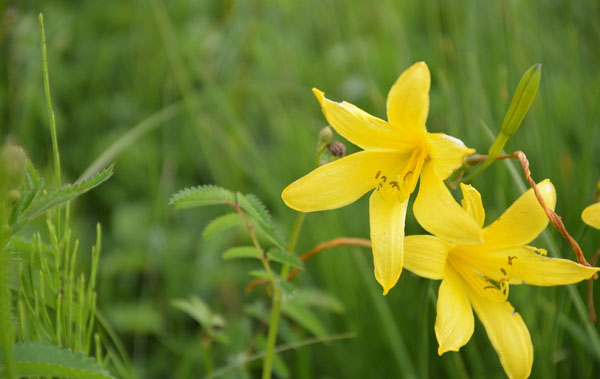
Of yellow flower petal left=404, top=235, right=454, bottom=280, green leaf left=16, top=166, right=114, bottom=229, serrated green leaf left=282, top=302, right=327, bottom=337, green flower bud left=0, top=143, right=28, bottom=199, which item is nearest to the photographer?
green flower bud left=0, top=143, right=28, bottom=199

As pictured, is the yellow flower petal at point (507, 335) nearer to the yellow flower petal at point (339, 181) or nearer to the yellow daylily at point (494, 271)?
the yellow daylily at point (494, 271)

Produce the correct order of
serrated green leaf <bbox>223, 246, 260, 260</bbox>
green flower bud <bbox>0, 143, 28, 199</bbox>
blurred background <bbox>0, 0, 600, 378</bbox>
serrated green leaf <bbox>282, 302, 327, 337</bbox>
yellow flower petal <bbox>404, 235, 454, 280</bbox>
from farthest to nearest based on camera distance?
blurred background <bbox>0, 0, 600, 378</bbox> < serrated green leaf <bbox>282, 302, 327, 337</bbox> < serrated green leaf <bbox>223, 246, 260, 260</bbox> < yellow flower petal <bbox>404, 235, 454, 280</bbox> < green flower bud <bbox>0, 143, 28, 199</bbox>

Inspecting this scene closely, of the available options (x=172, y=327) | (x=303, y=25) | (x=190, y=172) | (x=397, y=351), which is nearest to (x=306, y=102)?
(x=190, y=172)

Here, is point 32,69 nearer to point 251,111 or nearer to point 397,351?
point 251,111

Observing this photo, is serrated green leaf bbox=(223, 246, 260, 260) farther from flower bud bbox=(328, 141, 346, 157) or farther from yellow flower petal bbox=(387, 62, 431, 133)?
yellow flower petal bbox=(387, 62, 431, 133)

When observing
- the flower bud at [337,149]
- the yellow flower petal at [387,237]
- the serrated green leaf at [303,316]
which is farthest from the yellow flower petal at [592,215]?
the serrated green leaf at [303,316]

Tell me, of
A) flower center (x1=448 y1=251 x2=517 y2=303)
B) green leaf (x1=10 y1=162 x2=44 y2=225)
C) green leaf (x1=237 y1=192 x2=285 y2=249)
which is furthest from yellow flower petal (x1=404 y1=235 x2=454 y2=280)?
green leaf (x1=10 y1=162 x2=44 y2=225)
